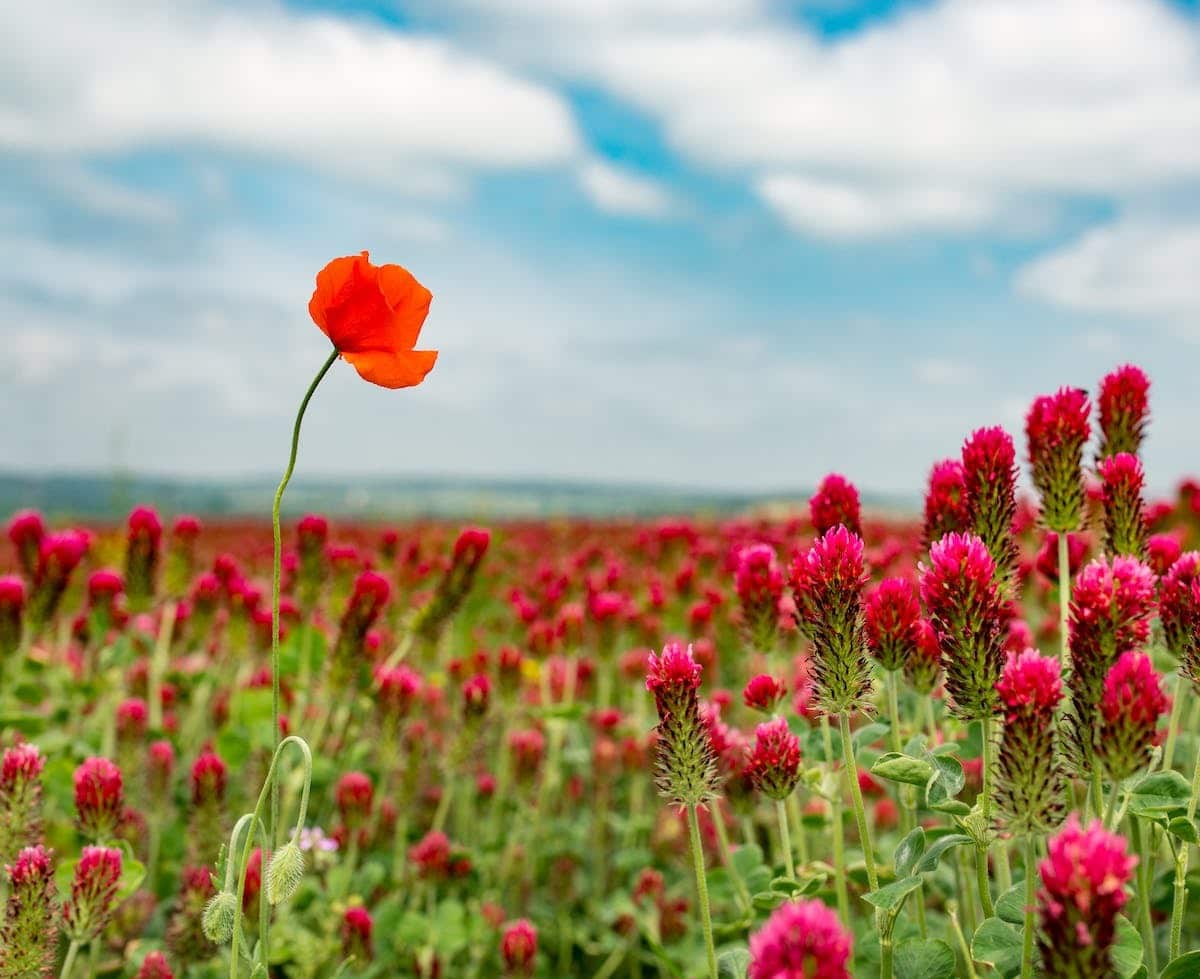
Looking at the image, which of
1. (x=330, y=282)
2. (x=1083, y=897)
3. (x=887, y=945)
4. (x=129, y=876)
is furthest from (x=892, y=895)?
(x=129, y=876)

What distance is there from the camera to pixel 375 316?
68.7 inches

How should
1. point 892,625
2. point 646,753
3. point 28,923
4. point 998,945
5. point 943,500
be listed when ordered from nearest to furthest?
1. point 998,945
2. point 892,625
3. point 28,923
4. point 943,500
5. point 646,753

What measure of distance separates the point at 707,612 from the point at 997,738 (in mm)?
3327

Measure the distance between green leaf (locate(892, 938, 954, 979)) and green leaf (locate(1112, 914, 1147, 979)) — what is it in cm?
34

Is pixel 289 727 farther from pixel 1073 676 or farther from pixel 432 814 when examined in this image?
pixel 1073 676

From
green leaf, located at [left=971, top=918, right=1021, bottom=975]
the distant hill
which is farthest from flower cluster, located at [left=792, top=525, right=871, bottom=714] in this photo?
Result: the distant hill

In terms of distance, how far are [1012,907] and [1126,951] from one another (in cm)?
21

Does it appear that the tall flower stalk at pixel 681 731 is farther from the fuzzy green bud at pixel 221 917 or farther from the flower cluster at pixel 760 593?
the flower cluster at pixel 760 593

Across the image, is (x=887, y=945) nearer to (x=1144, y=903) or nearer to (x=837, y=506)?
(x=1144, y=903)

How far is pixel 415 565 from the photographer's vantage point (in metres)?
6.20

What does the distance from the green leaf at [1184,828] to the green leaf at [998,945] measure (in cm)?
37

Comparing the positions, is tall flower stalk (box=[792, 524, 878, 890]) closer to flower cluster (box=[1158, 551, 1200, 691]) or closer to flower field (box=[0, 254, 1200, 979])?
flower field (box=[0, 254, 1200, 979])

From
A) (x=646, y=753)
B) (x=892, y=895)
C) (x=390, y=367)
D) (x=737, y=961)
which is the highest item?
(x=390, y=367)

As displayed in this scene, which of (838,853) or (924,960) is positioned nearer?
(924,960)
